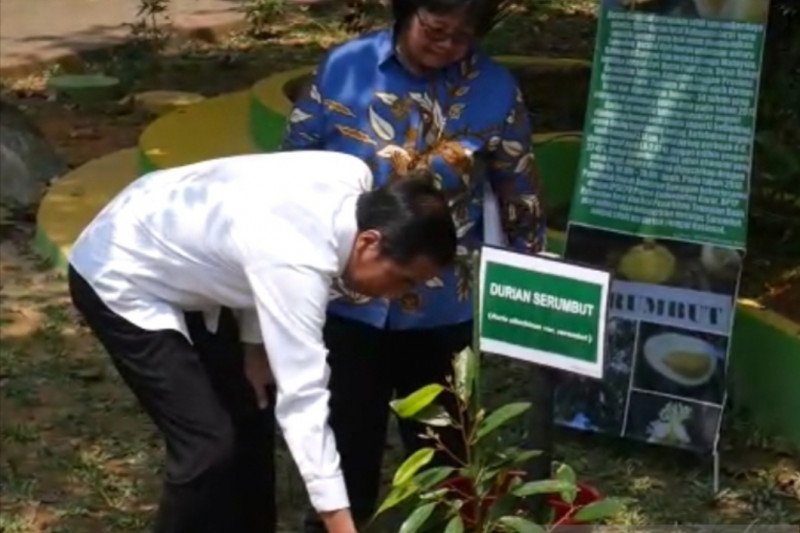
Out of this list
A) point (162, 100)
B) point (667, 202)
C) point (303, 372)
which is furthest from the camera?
point (162, 100)

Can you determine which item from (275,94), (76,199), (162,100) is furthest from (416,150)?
(162,100)

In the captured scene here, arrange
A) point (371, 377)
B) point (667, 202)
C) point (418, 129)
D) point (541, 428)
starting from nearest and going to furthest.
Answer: point (541, 428), point (418, 129), point (371, 377), point (667, 202)

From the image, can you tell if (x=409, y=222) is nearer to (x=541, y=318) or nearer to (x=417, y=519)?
(x=541, y=318)

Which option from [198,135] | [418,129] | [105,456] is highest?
[418,129]

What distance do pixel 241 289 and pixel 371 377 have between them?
0.57 metres

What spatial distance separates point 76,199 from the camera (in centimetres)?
789

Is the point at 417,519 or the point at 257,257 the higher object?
the point at 257,257

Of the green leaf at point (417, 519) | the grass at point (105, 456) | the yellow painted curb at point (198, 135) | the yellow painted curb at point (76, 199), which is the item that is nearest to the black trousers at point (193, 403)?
the green leaf at point (417, 519)

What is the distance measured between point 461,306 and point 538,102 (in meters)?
4.45

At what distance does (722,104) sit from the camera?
5.37 meters

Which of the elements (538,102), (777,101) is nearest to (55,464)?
(777,101)

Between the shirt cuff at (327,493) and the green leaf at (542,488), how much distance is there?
341 mm

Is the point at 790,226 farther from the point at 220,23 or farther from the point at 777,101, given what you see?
the point at 220,23

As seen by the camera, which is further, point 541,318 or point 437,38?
point 437,38
